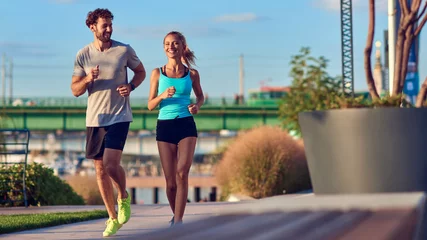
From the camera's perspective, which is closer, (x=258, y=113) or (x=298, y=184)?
(x=298, y=184)

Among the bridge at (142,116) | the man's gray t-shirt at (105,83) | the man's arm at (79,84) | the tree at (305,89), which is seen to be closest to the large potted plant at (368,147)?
the man's gray t-shirt at (105,83)

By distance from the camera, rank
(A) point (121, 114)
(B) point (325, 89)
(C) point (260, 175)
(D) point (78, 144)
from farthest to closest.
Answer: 1. (D) point (78, 144)
2. (B) point (325, 89)
3. (C) point (260, 175)
4. (A) point (121, 114)

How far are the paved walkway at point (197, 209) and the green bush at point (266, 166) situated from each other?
19.9 feet

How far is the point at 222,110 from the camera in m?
81.7

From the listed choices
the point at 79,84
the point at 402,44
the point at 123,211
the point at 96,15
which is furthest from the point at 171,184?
the point at 402,44

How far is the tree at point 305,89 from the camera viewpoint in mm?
31938

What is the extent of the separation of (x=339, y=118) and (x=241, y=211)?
7.72 m

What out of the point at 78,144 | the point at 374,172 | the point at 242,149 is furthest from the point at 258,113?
the point at 374,172

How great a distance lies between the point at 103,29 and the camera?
8820 millimetres

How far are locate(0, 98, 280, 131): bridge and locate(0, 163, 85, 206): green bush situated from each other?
64.7 metres

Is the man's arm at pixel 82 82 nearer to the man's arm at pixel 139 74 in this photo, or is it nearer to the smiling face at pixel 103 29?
the smiling face at pixel 103 29

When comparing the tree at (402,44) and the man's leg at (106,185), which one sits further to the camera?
the tree at (402,44)

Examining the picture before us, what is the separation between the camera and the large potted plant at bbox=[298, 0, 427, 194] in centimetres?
1070

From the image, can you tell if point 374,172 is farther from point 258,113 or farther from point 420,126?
point 258,113
